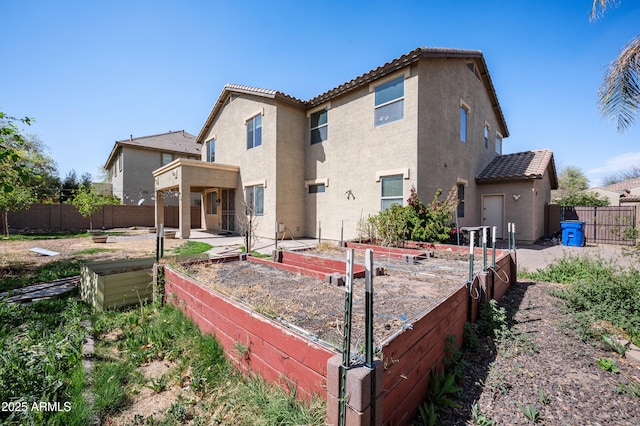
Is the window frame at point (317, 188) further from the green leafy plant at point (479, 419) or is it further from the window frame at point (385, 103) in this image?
the green leafy plant at point (479, 419)

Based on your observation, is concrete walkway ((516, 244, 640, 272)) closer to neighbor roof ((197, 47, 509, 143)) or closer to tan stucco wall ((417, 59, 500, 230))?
tan stucco wall ((417, 59, 500, 230))

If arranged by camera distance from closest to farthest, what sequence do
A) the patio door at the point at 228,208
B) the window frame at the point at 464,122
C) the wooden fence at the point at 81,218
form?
the window frame at the point at 464,122, the patio door at the point at 228,208, the wooden fence at the point at 81,218

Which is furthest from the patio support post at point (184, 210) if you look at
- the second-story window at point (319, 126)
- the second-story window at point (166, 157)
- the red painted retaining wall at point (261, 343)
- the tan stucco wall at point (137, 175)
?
the second-story window at point (166, 157)

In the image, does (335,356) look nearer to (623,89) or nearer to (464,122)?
(623,89)

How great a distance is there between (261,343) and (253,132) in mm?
13641

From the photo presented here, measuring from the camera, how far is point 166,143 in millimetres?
25016

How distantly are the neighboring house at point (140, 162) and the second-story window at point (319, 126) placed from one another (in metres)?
15.1

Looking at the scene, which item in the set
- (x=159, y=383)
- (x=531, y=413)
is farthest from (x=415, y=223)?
(x=159, y=383)

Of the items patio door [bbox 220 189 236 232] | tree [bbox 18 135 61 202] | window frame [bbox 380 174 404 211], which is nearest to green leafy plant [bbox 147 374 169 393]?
window frame [bbox 380 174 404 211]

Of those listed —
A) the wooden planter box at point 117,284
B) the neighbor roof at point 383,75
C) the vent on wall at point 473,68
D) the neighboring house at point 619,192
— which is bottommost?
the wooden planter box at point 117,284

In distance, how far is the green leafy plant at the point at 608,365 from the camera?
9.23 ft

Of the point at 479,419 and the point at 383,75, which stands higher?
the point at 383,75

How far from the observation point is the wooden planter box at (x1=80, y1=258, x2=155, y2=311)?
4355mm

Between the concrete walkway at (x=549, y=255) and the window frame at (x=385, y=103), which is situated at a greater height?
the window frame at (x=385, y=103)
